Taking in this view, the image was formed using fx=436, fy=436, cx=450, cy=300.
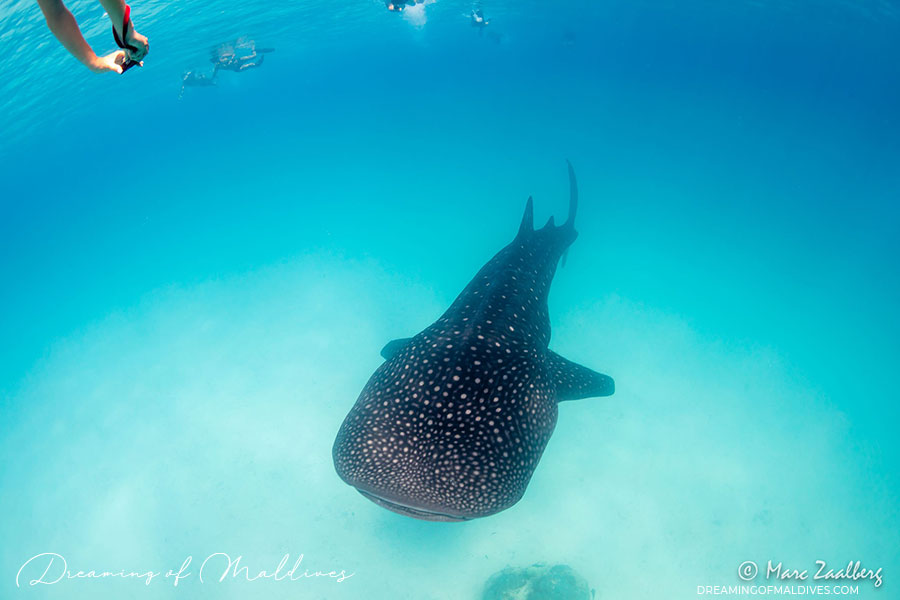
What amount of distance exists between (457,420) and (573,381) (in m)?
2.34

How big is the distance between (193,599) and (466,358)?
786 centimetres

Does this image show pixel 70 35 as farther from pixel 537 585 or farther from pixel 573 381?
pixel 537 585

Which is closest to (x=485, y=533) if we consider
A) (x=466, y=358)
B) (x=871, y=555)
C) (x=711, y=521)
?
(x=711, y=521)

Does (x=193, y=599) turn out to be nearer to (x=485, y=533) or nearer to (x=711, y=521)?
(x=485, y=533)

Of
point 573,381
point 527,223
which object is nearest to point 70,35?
point 573,381

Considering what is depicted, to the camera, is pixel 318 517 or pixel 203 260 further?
pixel 203 260

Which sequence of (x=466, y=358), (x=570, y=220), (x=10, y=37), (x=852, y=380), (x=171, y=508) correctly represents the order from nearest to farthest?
(x=466, y=358) < (x=171, y=508) < (x=570, y=220) < (x=852, y=380) < (x=10, y=37)

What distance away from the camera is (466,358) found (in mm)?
4742

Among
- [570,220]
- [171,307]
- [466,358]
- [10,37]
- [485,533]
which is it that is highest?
[10,37]

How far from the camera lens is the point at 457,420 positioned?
13.9 ft

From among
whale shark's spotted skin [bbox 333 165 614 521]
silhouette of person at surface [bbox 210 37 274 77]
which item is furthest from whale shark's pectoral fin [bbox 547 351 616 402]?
silhouette of person at surface [bbox 210 37 274 77]

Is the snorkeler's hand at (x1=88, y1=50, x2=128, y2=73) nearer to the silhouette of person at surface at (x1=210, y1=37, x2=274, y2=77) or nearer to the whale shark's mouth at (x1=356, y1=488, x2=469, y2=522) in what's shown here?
the whale shark's mouth at (x1=356, y1=488, x2=469, y2=522)

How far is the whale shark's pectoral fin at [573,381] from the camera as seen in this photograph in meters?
5.80

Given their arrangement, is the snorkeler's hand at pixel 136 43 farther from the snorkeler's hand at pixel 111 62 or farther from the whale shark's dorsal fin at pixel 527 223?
the whale shark's dorsal fin at pixel 527 223
